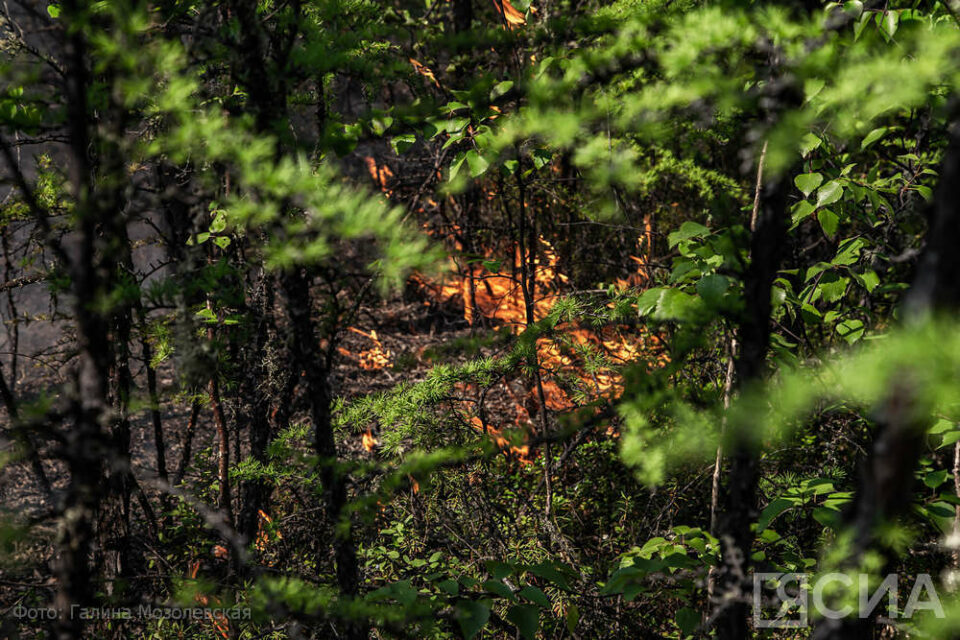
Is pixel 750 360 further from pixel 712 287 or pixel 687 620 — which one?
pixel 687 620

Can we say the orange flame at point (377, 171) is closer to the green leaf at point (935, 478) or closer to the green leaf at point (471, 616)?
the green leaf at point (471, 616)

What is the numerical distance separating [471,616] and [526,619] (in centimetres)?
17

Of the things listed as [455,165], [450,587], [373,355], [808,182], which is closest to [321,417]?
[450,587]

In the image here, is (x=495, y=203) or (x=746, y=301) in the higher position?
(x=495, y=203)

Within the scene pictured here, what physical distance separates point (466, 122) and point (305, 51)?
0.56 metres

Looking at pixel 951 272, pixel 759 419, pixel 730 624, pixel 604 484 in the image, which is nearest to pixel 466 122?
pixel 759 419

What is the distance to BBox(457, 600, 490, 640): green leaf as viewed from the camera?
4.69 feet

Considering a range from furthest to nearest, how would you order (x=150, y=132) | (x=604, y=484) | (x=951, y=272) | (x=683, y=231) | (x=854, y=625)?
(x=604, y=484)
(x=150, y=132)
(x=683, y=231)
(x=854, y=625)
(x=951, y=272)

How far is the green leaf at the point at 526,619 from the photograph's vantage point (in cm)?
153

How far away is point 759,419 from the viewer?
1110mm

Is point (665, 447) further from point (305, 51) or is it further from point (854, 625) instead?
point (305, 51)

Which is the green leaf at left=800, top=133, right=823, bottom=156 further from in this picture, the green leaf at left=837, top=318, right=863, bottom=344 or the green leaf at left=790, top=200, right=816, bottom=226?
the green leaf at left=837, top=318, right=863, bottom=344

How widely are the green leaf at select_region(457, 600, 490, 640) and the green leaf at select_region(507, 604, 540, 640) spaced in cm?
9

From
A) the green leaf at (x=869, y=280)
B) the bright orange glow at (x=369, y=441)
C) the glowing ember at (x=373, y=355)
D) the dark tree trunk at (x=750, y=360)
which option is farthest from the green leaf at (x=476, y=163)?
the glowing ember at (x=373, y=355)
